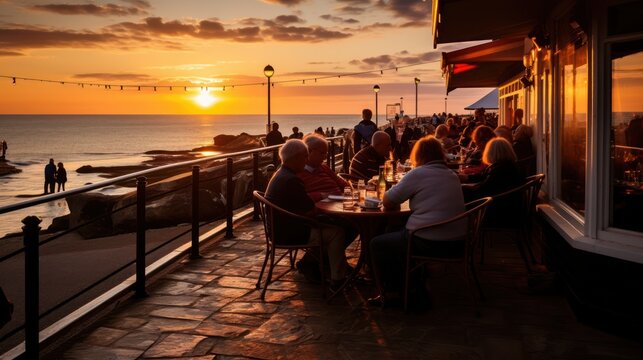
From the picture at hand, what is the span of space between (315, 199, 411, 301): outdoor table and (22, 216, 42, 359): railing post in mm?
2121

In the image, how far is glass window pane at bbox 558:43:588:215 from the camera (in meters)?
4.76

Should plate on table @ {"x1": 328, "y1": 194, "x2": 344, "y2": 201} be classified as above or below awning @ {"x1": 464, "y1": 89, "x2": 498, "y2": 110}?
below

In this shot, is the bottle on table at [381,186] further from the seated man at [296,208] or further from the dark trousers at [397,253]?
the dark trousers at [397,253]

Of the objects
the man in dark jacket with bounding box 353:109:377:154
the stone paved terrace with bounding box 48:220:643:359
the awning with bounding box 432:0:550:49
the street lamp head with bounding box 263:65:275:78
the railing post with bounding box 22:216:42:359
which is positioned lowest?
the stone paved terrace with bounding box 48:220:643:359

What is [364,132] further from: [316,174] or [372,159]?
[316,174]

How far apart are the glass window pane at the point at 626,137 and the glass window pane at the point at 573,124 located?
0.31m

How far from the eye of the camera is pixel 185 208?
665 inches

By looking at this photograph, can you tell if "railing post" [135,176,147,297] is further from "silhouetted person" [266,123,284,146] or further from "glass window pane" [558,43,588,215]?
"silhouetted person" [266,123,284,146]

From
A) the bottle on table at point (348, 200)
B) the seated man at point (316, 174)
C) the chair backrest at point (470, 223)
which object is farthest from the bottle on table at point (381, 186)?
the chair backrest at point (470, 223)

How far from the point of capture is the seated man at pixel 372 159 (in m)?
7.31

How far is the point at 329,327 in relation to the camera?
13.5 feet

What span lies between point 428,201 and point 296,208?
1.09 m

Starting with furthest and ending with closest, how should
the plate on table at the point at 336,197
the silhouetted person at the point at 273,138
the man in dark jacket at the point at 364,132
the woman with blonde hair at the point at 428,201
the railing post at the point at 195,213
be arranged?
1. the silhouetted person at the point at 273,138
2. the man in dark jacket at the point at 364,132
3. the railing post at the point at 195,213
4. the plate on table at the point at 336,197
5. the woman with blonde hair at the point at 428,201

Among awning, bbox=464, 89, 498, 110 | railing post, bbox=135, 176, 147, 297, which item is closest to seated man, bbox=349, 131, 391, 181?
railing post, bbox=135, 176, 147, 297
